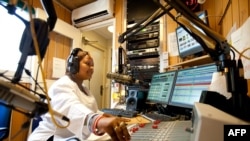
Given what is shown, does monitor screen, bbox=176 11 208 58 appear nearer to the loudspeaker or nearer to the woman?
the loudspeaker

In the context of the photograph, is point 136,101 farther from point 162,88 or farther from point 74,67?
point 74,67

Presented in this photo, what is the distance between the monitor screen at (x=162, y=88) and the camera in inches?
62.8

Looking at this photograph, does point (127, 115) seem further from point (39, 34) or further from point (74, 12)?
point (74, 12)

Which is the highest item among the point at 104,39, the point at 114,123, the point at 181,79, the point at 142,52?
the point at 104,39

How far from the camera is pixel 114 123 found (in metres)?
0.57

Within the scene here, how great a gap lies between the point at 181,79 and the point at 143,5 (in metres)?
1.45

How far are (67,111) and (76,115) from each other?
115 millimetres

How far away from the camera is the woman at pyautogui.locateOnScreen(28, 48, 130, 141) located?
0.58 m

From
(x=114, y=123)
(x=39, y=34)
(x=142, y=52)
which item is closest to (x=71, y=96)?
(x=114, y=123)

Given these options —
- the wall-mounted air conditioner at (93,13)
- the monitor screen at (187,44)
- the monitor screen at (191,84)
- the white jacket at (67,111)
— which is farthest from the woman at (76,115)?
the wall-mounted air conditioner at (93,13)

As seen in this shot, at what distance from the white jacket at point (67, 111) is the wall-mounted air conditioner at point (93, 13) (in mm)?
1853

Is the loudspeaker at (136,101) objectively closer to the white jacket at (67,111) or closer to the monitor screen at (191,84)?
the monitor screen at (191,84)

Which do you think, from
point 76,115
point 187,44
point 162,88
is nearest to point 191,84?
point 162,88

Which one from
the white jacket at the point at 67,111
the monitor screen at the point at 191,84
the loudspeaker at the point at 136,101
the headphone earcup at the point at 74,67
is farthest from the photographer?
the loudspeaker at the point at 136,101
